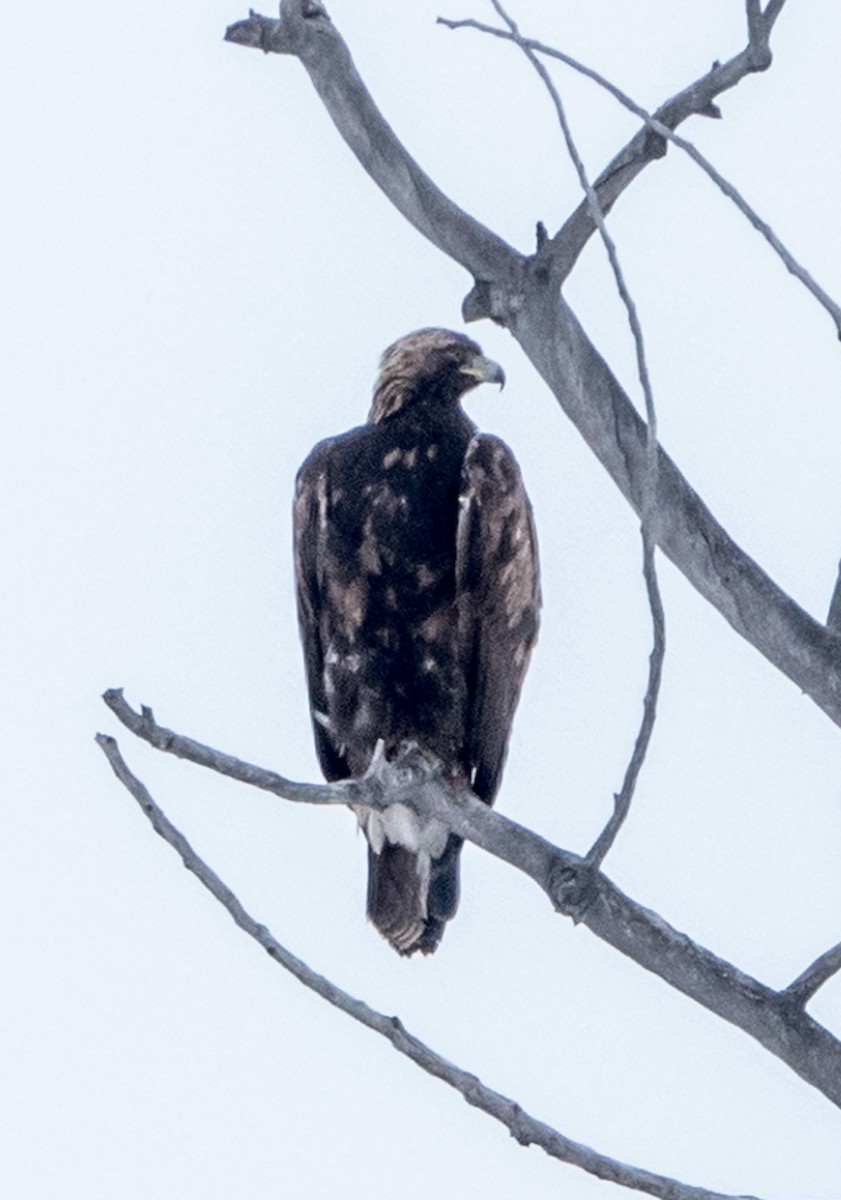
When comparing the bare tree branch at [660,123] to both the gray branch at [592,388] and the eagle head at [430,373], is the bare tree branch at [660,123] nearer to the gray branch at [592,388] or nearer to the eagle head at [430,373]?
the gray branch at [592,388]

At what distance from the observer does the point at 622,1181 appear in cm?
364

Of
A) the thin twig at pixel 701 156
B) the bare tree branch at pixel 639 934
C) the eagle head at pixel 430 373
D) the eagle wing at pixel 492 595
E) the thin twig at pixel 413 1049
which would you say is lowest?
the thin twig at pixel 413 1049

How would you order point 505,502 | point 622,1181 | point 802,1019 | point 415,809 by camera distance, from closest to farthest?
point 622,1181 → point 802,1019 → point 415,809 → point 505,502

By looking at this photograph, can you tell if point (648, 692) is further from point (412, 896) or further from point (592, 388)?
point (412, 896)

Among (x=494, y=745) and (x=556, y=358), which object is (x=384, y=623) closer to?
(x=494, y=745)

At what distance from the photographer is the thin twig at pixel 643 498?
150 inches

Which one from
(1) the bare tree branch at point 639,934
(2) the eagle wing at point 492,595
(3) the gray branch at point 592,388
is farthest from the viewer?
(2) the eagle wing at point 492,595

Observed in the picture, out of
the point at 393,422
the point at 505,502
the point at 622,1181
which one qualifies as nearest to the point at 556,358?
the point at 622,1181

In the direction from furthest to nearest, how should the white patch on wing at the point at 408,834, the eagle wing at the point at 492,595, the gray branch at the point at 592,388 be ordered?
the white patch on wing at the point at 408,834
the eagle wing at the point at 492,595
the gray branch at the point at 592,388

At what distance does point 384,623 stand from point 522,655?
44cm

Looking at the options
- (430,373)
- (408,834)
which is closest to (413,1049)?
(408,834)

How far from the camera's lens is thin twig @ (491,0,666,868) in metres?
3.80

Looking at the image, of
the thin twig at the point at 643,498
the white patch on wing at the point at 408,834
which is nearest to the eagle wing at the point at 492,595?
the white patch on wing at the point at 408,834

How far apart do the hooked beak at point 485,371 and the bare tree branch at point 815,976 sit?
332 centimetres
